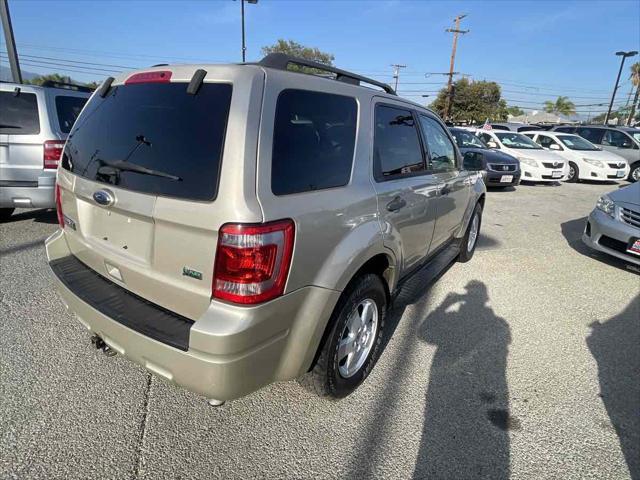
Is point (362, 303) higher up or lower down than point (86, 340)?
higher up

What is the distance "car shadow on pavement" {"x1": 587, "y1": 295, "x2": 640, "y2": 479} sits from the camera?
Answer: 2.23 metres

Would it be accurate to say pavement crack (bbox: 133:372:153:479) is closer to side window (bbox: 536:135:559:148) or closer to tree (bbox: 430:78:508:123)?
side window (bbox: 536:135:559:148)

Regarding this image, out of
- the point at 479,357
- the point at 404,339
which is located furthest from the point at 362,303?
the point at 479,357

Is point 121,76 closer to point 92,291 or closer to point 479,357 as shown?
point 92,291

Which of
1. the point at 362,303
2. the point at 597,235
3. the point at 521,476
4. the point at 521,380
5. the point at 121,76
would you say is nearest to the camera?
the point at 521,476

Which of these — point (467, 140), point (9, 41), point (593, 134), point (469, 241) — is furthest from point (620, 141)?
point (9, 41)

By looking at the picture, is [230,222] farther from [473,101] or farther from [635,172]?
[473,101]

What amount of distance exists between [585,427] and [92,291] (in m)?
2.98

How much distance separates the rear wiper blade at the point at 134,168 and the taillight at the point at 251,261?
1.33 feet

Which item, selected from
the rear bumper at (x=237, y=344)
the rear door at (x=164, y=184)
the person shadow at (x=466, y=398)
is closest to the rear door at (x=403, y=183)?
the person shadow at (x=466, y=398)

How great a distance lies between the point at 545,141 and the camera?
13641mm

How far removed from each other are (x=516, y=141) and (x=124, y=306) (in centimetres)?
1360

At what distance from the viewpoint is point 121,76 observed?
2242 millimetres

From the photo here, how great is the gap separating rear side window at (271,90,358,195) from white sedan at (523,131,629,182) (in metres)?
13.4
